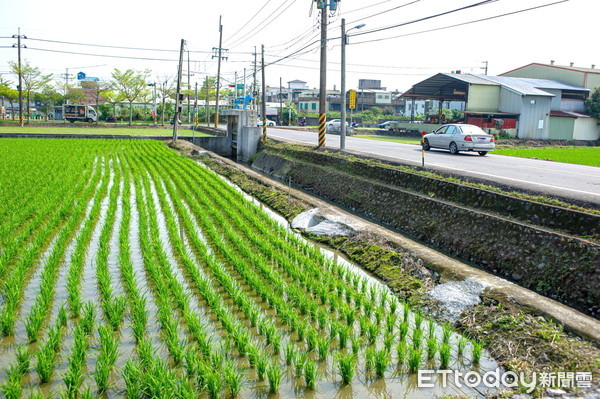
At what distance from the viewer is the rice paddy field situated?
4574mm

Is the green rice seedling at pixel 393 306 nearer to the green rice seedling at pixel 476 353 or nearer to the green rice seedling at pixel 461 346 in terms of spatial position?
the green rice seedling at pixel 461 346

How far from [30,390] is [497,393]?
402 centimetres

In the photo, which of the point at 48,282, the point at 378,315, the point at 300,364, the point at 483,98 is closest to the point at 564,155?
the point at 483,98

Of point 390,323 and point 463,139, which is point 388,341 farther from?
point 463,139

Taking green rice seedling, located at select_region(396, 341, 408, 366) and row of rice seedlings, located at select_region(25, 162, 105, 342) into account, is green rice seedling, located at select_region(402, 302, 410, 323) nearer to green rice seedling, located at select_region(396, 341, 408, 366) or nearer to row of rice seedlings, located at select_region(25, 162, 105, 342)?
green rice seedling, located at select_region(396, 341, 408, 366)

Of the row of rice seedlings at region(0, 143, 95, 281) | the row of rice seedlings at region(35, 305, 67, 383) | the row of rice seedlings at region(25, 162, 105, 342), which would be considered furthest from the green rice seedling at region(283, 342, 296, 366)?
the row of rice seedlings at region(0, 143, 95, 281)

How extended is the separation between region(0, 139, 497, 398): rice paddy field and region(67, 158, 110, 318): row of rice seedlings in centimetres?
3

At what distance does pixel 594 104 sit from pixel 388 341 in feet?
136

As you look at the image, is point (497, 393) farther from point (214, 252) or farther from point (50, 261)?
point (50, 261)

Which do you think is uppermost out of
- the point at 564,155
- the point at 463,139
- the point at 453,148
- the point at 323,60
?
the point at 323,60

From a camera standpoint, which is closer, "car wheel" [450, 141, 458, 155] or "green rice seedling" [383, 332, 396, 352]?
"green rice seedling" [383, 332, 396, 352]

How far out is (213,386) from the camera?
430cm

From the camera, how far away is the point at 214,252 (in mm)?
8922

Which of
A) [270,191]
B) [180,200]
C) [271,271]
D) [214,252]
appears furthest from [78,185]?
[271,271]
